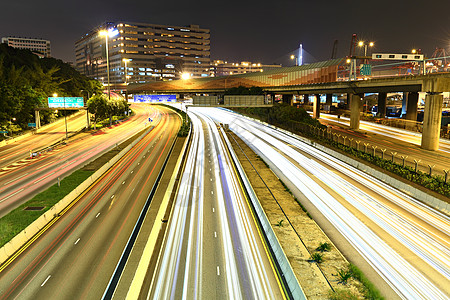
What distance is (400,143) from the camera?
59562 millimetres

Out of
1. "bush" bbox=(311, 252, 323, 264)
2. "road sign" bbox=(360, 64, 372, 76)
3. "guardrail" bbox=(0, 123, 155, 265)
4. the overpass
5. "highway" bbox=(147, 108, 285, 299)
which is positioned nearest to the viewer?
"highway" bbox=(147, 108, 285, 299)

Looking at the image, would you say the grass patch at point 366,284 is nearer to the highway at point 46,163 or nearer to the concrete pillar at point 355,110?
the highway at point 46,163

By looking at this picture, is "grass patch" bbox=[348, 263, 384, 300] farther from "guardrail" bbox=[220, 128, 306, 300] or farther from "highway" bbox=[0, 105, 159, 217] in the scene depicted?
"highway" bbox=[0, 105, 159, 217]

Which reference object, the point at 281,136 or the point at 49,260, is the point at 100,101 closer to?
the point at 281,136

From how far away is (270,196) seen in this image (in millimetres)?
33219

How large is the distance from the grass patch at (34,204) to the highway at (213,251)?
1219cm

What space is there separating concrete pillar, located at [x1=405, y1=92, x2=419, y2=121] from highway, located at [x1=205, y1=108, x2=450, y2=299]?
53.8 metres

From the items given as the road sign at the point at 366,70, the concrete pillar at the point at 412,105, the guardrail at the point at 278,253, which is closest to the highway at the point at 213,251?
the guardrail at the point at 278,253

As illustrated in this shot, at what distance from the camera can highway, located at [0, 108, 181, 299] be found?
18.4 m

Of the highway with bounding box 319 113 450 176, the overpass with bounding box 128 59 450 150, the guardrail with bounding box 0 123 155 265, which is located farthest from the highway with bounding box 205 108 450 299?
the guardrail with bounding box 0 123 155 265

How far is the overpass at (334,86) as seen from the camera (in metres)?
52.2

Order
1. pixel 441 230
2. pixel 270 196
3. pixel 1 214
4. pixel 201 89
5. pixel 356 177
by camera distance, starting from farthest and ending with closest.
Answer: pixel 201 89
pixel 356 177
pixel 270 196
pixel 1 214
pixel 441 230

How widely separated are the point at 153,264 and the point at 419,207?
86.4 ft

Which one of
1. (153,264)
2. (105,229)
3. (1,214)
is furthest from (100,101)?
(153,264)
